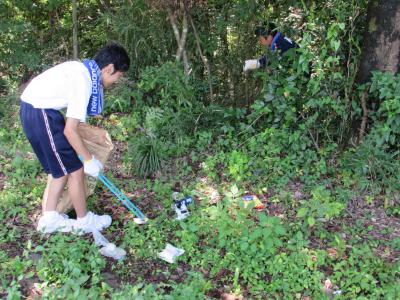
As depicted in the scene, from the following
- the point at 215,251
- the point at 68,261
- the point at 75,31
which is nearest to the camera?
the point at 68,261

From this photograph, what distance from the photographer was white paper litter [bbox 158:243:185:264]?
3.14 meters

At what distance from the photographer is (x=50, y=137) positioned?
3.04 meters

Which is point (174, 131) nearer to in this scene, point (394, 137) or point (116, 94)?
point (116, 94)

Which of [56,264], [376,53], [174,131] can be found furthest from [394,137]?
[56,264]

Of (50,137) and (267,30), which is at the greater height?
(267,30)

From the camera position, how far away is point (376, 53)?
4148 mm

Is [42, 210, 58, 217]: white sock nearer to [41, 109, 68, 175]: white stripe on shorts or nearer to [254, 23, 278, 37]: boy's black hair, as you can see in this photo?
[41, 109, 68, 175]: white stripe on shorts

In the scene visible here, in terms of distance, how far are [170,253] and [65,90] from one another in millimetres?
1467

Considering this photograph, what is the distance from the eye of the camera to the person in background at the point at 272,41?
4.58m

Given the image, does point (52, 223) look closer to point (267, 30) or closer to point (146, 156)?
point (146, 156)

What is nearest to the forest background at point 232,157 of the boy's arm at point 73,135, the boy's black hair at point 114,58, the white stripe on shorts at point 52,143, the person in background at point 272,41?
the person in background at point 272,41

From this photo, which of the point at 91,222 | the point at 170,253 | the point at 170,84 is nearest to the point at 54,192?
the point at 91,222

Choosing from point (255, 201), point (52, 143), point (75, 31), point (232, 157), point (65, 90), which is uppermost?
point (75, 31)

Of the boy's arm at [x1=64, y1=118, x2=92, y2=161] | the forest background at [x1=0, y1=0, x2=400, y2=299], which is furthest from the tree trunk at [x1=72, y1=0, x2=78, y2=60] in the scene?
the boy's arm at [x1=64, y1=118, x2=92, y2=161]
